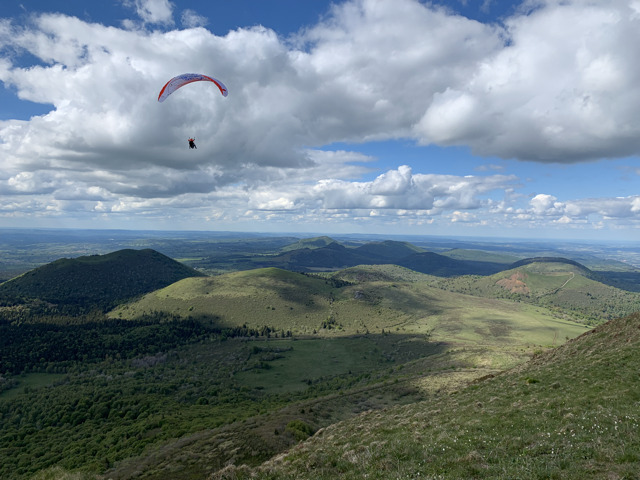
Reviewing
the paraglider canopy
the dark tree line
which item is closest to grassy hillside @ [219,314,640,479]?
the paraglider canopy

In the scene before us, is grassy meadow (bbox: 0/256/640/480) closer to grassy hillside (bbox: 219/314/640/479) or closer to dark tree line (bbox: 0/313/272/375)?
grassy hillside (bbox: 219/314/640/479)

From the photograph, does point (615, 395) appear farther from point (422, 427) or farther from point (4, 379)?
point (4, 379)

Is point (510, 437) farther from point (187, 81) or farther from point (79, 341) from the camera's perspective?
point (79, 341)

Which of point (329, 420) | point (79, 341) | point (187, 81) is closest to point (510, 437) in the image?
point (329, 420)

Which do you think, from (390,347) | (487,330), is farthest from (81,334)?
(487,330)

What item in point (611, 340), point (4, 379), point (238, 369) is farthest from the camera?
point (238, 369)

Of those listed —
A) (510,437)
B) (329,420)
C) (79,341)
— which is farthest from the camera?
(79,341)

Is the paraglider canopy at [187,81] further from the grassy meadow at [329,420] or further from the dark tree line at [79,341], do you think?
the dark tree line at [79,341]

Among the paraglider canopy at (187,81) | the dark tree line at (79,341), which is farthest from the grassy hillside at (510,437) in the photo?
the dark tree line at (79,341)
